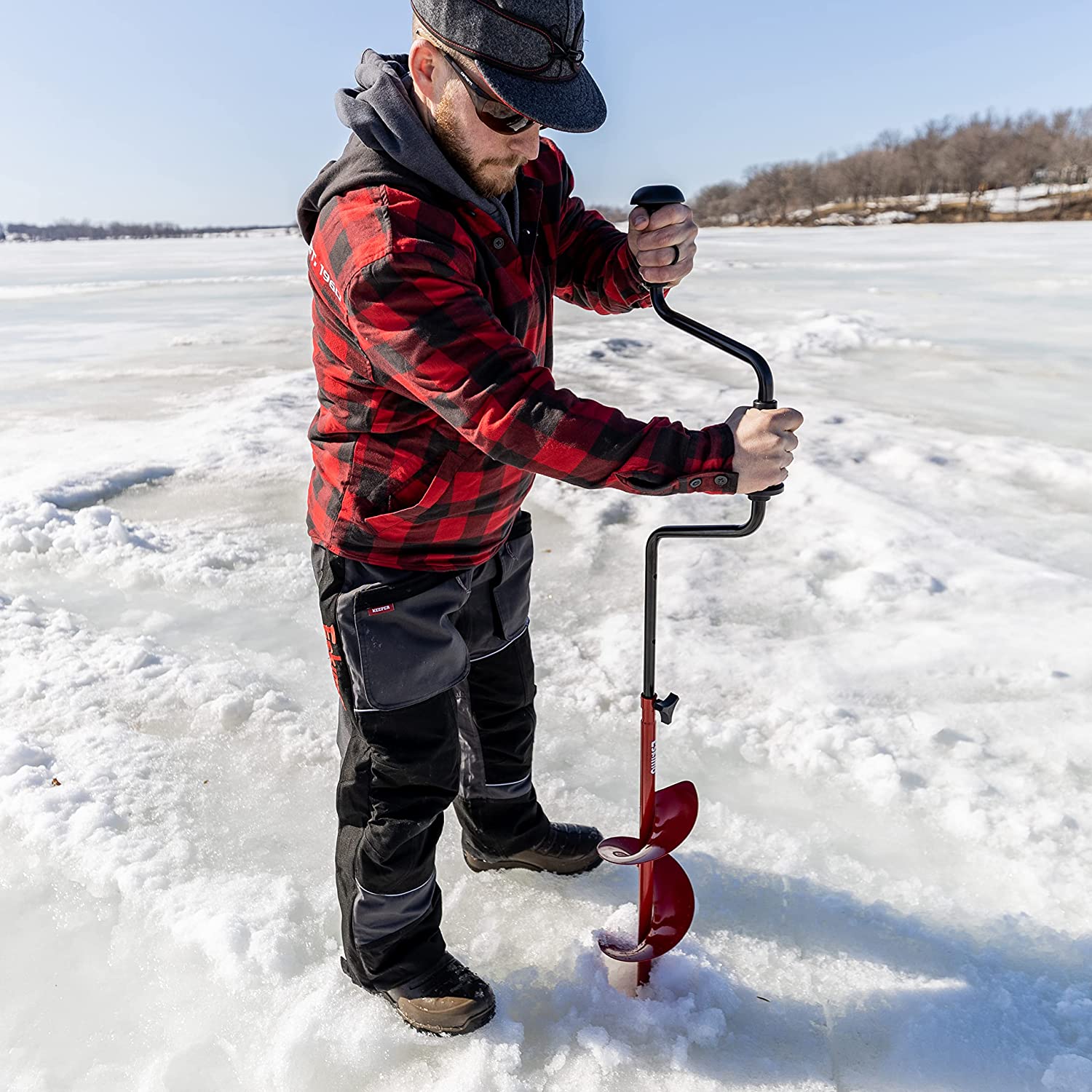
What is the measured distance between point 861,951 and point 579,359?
5963 millimetres

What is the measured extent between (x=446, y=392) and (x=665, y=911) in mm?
1076

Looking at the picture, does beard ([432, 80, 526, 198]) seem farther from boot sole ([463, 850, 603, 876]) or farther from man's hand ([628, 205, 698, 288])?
boot sole ([463, 850, 603, 876])

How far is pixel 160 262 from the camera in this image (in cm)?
2509

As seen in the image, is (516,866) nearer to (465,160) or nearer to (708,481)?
(708,481)

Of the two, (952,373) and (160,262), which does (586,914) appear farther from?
(160,262)

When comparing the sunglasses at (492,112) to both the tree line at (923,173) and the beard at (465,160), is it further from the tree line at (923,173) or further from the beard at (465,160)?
the tree line at (923,173)

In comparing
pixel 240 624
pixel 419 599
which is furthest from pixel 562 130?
pixel 240 624

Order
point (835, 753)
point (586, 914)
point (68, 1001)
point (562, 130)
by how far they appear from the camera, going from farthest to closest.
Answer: point (835, 753)
point (586, 914)
point (68, 1001)
point (562, 130)

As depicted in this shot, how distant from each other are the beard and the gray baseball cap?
7 cm

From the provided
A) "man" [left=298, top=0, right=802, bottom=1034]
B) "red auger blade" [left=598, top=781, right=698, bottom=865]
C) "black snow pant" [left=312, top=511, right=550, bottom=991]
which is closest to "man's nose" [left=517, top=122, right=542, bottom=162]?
"man" [left=298, top=0, right=802, bottom=1034]

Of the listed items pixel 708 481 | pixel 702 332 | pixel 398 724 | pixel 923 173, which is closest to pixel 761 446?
pixel 708 481

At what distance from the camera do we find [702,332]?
1.37 meters

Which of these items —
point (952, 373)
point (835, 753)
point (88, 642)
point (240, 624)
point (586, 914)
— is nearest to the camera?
point (586, 914)

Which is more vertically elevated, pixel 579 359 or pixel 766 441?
pixel 766 441
